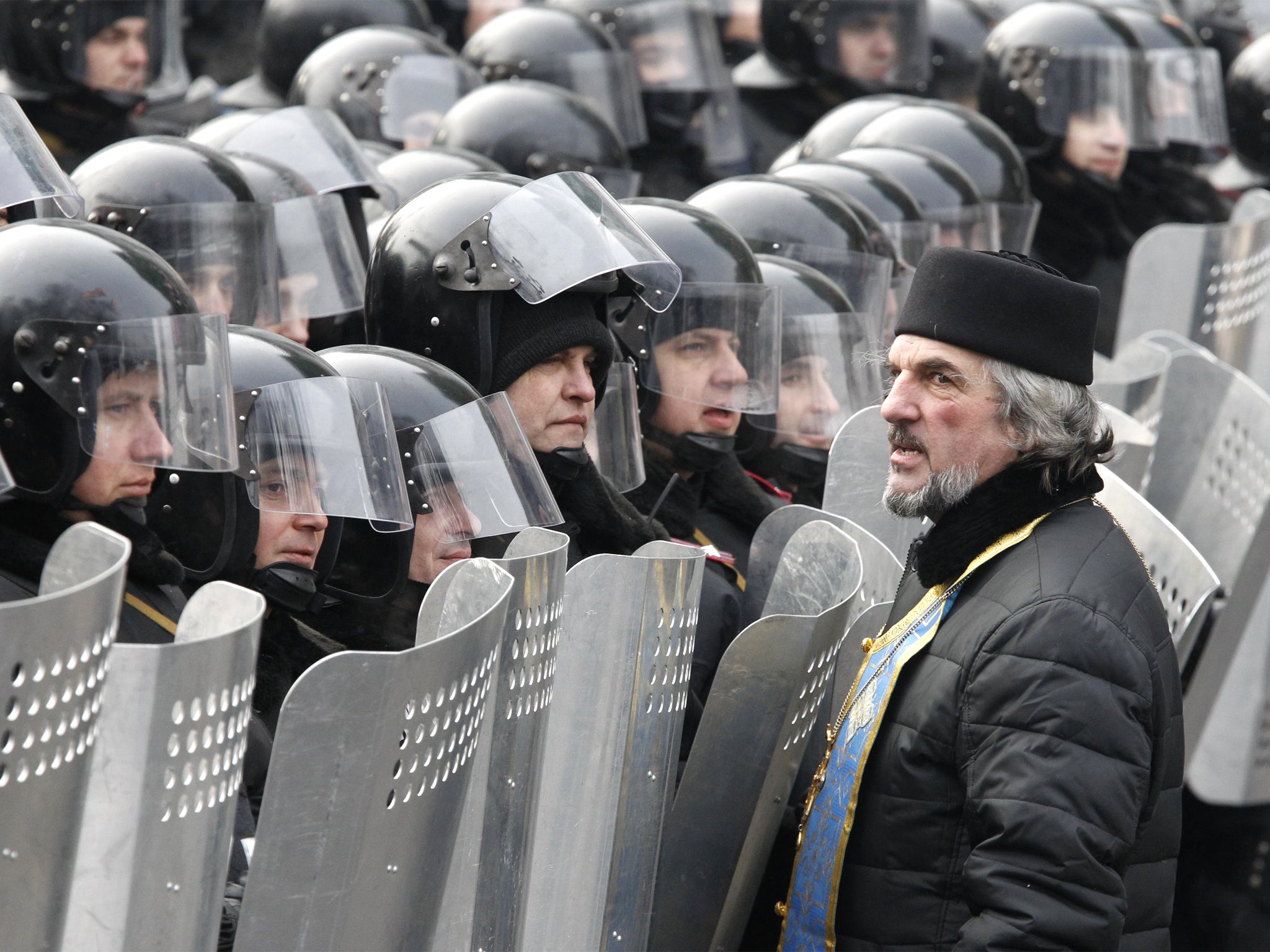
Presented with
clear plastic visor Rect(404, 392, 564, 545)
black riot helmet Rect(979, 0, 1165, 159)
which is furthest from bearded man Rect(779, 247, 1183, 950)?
black riot helmet Rect(979, 0, 1165, 159)

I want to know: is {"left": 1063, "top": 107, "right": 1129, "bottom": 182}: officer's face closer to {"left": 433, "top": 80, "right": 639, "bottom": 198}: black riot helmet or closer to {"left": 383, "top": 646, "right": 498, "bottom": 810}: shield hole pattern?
{"left": 433, "top": 80, "right": 639, "bottom": 198}: black riot helmet

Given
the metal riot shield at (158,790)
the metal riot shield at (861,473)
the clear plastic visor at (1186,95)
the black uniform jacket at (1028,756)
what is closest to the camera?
the metal riot shield at (158,790)

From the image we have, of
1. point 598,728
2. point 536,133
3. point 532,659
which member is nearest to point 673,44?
point 536,133

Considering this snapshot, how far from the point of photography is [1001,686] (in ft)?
7.70

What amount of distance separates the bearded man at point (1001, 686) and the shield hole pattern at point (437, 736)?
0.65 metres

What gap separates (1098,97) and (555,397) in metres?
4.91

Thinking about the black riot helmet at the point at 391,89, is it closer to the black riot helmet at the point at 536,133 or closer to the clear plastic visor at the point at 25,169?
the black riot helmet at the point at 536,133

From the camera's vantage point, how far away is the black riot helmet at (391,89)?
22.6 feet

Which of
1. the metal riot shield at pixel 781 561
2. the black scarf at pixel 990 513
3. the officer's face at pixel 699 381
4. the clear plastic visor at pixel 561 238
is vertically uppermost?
the clear plastic visor at pixel 561 238

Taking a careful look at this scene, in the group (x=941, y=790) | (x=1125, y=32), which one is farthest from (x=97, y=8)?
(x=941, y=790)

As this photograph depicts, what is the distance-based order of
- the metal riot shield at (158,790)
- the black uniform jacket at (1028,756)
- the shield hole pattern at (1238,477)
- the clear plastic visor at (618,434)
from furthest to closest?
the shield hole pattern at (1238,477)
the clear plastic visor at (618,434)
the black uniform jacket at (1028,756)
the metal riot shield at (158,790)

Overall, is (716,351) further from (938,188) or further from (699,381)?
(938,188)

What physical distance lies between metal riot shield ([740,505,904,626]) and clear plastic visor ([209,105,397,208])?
6.67ft

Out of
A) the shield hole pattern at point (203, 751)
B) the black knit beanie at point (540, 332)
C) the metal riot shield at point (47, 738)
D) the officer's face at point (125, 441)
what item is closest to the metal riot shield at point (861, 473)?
the black knit beanie at point (540, 332)
